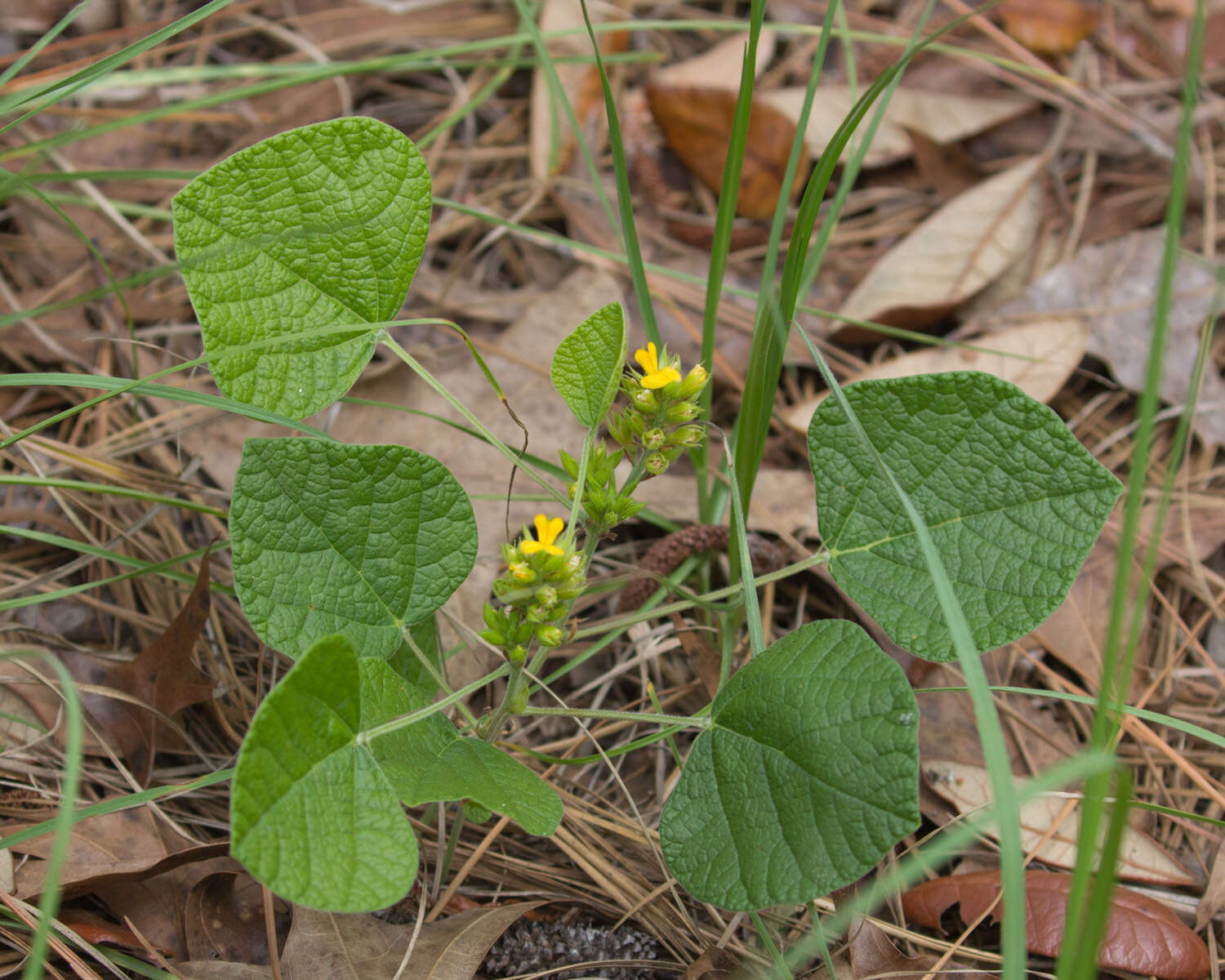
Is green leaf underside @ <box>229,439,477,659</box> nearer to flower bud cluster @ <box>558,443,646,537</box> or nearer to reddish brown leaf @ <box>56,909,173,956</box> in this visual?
flower bud cluster @ <box>558,443,646,537</box>

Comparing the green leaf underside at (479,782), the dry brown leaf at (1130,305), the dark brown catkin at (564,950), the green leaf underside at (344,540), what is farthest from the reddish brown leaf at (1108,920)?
the dry brown leaf at (1130,305)

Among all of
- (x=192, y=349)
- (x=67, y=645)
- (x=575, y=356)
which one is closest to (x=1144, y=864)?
(x=575, y=356)

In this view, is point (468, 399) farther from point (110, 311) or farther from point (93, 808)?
point (93, 808)

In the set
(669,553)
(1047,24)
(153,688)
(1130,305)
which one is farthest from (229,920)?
(1047,24)

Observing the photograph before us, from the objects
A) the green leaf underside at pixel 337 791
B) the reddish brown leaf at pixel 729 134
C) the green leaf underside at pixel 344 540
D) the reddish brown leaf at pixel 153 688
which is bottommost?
the reddish brown leaf at pixel 153 688

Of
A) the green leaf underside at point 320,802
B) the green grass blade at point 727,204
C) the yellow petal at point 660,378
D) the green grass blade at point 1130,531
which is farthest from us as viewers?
the green grass blade at point 727,204

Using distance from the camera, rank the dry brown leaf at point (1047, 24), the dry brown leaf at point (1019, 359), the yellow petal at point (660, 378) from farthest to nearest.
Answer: the dry brown leaf at point (1047, 24), the dry brown leaf at point (1019, 359), the yellow petal at point (660, 378)

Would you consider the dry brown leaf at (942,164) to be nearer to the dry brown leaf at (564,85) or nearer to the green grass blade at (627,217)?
the dry brown leaf at (564,85)
